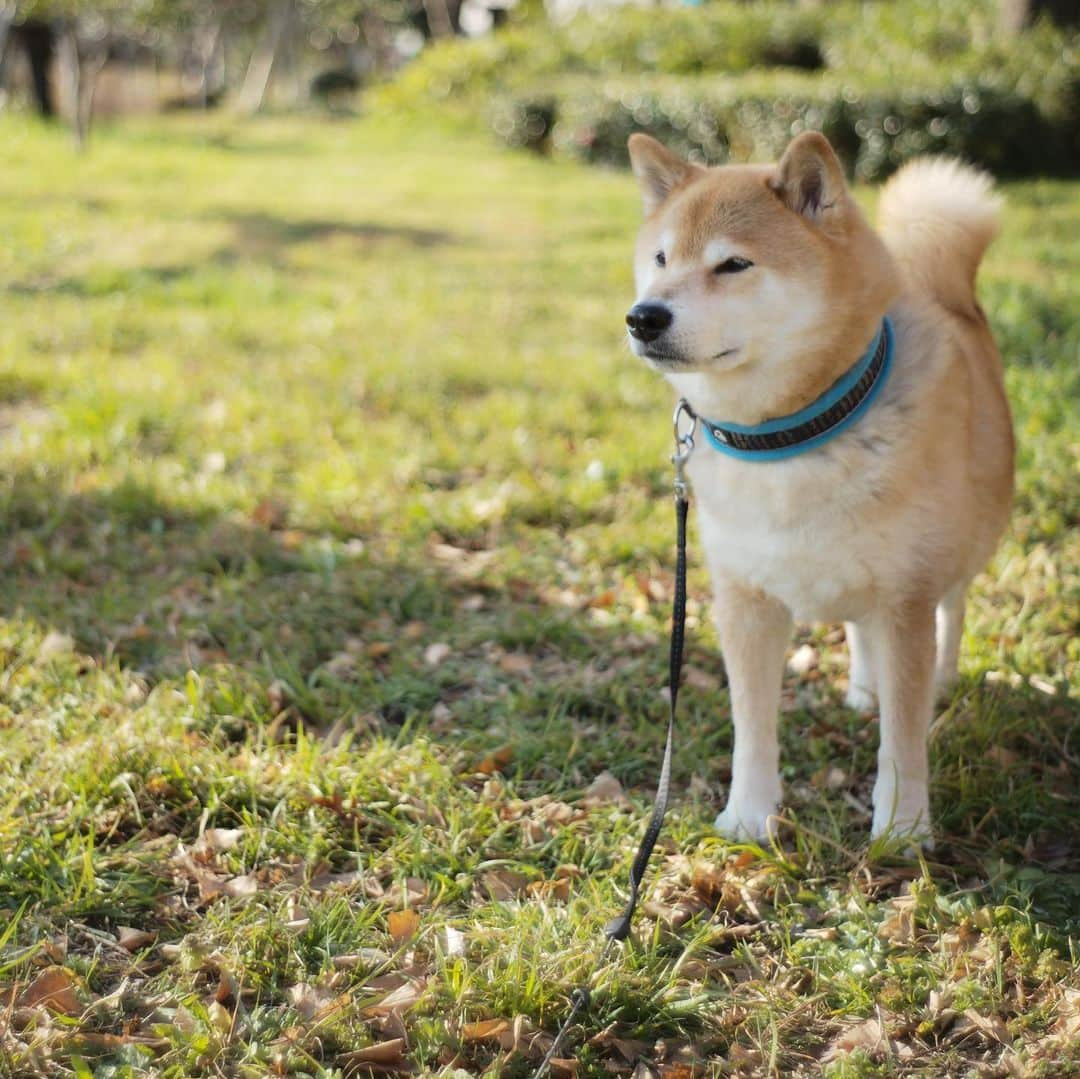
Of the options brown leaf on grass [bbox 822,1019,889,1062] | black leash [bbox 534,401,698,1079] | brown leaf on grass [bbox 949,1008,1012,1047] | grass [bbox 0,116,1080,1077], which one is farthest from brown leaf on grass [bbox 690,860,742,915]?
brown leaf on grass [bbox 949,1008,1012,1047]

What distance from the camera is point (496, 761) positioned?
2.80 m

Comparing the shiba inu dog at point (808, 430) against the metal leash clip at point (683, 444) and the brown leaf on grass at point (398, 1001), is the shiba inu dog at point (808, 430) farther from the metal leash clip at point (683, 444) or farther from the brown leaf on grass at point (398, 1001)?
the brown leaf on grass at point (398, 1001)

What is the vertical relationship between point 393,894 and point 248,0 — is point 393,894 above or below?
below

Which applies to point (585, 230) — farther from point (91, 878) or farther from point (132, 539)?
point (91, 878)

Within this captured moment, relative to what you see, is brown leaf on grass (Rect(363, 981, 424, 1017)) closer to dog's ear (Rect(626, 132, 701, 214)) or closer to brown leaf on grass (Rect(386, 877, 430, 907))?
brown leaf on grass (Rect(386, 877, 430, 907))

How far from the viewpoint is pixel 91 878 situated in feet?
7.54

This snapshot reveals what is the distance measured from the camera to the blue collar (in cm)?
230

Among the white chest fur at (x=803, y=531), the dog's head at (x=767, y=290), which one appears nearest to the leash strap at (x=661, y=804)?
the white chest fur at (x=803, y=531)

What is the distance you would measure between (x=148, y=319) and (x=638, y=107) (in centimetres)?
751

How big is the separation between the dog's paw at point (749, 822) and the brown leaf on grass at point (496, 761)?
1.81 ft

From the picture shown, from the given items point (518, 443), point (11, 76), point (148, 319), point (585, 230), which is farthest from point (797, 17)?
point (11, 76)

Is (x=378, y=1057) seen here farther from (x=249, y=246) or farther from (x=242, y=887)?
(x=249, y=246)

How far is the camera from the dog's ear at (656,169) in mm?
2543

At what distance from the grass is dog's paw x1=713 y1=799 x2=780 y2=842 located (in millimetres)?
60
